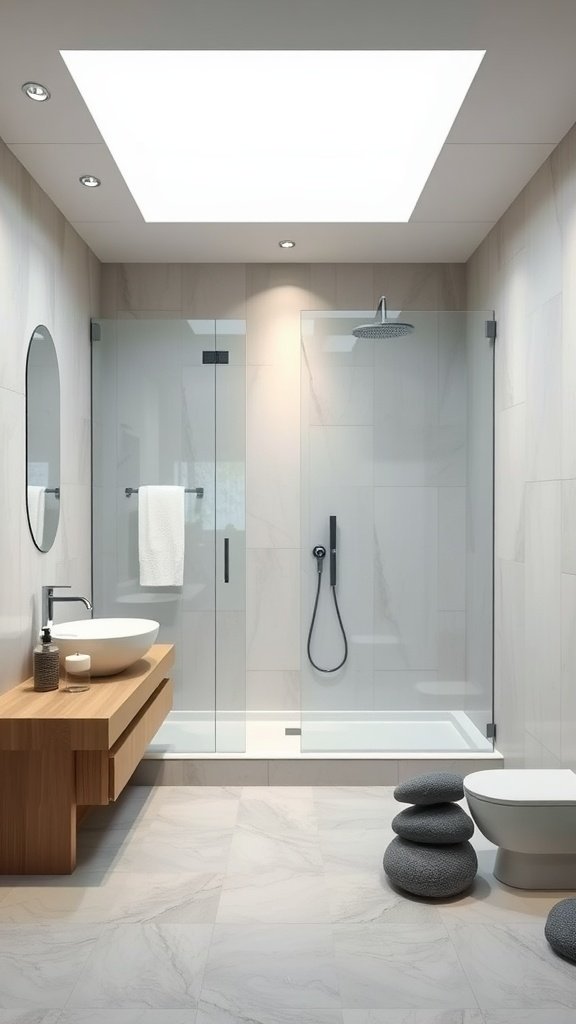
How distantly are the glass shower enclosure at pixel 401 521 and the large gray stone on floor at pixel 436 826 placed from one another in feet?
3.05

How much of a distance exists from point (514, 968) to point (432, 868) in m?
0.42

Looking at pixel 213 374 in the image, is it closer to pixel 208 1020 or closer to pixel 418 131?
pixel 418 131

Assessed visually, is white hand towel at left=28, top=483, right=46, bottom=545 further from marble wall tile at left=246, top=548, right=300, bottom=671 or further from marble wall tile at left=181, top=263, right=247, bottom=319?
marble wall tile at left=181, top=263, right=247, bottom=319

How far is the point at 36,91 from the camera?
255 centimetres

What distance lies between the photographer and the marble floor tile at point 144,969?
1.98m

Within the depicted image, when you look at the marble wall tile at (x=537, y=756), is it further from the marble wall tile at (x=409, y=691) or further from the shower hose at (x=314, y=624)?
the shower hose at (x=314, y=624)

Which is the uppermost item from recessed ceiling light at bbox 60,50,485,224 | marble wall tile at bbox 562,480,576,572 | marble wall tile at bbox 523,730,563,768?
recessed ceiling light at bbox 60,50,485,224

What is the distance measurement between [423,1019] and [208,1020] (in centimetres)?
51

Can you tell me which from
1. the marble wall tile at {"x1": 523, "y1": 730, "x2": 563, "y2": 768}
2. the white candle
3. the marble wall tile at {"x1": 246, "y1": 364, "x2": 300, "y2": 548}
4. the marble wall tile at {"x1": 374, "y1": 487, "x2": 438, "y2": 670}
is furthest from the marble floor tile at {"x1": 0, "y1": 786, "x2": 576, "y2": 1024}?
the marble wall tile at {"x1": 246, "y1": 364, "x2": 300, "y2": 548}

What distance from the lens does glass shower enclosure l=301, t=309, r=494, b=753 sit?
3586 millimetres

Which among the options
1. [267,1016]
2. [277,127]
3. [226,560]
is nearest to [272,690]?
[226,560]

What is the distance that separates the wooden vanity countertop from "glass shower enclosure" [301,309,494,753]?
40.9 inches

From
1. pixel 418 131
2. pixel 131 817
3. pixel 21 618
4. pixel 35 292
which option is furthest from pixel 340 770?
pixel 418 131

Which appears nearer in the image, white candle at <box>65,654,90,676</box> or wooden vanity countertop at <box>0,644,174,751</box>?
wooden vanity countertop at <box>0,644,174,751</box>
